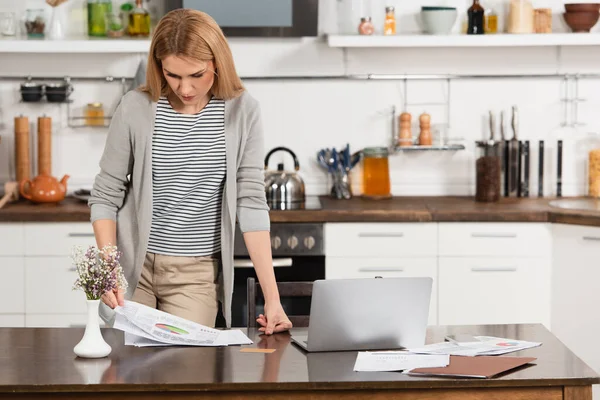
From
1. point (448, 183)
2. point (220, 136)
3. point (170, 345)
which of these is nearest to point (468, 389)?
point (170, 345)

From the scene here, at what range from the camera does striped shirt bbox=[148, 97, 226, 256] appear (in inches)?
103

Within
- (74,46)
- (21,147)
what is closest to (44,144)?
(21,147)

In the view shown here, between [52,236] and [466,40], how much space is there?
1998 mm

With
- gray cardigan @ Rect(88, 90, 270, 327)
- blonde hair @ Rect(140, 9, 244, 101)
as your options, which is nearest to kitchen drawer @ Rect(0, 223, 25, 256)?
gray cardigan @ Rect(88, 90, 270, 327)

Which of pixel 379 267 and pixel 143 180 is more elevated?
pixel 143 180

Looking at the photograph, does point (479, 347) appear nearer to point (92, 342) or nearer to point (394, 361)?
point (394, 361)

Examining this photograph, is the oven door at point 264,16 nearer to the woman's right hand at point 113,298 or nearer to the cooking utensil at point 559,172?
the cooking utensil at point 559,172

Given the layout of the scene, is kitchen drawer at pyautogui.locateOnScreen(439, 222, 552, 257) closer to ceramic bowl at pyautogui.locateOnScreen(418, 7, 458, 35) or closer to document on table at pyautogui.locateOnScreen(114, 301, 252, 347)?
ceramic bowl at pyautogui.locateOnScreen(418, 7, 458, 35)

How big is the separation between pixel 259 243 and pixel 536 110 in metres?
2.44

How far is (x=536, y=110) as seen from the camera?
4641mm

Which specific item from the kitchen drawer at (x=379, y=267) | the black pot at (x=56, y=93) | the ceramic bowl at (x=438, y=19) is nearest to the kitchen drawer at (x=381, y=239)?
the kitchen drawer at (x=379, y=267)

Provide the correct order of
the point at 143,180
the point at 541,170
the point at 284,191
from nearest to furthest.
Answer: the point at 143,180 → the point at 284,191 → the point at 541,170

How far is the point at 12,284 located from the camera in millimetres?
4039

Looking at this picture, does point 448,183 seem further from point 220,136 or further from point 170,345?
point 170,345
